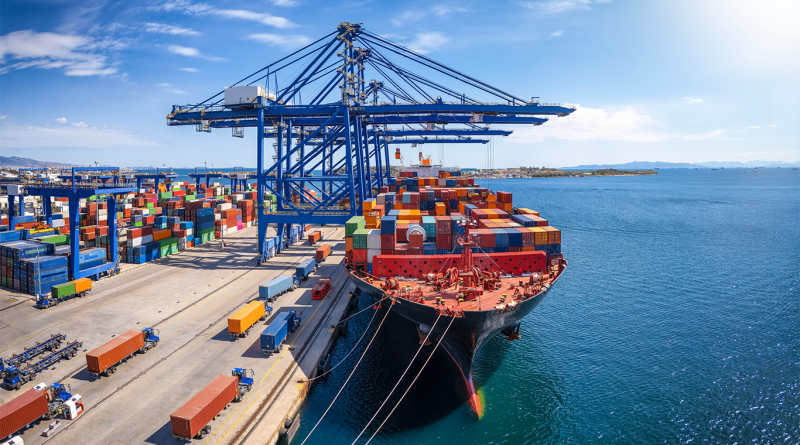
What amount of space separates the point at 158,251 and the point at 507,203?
3795 centimetres

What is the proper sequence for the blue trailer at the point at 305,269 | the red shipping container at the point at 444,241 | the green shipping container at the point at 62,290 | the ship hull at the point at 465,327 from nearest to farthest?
→ the ship hull at the point at 465,327
the red shipping container at the point at 444,241
the green shipping container at the point at 62,290
the blue trailer at the point at 305,269

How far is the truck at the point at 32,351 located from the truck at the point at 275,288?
11759 millimetres

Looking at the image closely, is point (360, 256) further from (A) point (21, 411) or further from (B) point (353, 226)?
(A) point (21, 411)

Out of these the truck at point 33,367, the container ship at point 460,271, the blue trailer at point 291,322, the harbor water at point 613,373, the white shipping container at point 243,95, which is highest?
the white shipping container at point 243,95

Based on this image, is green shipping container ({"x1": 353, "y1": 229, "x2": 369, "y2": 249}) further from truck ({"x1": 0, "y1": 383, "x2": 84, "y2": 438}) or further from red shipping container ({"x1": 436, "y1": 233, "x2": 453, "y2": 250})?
truck ({"x1": 0, "y1": 383, "x2": 84, "y2": 438})

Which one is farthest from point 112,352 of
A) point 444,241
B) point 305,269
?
point 444,241

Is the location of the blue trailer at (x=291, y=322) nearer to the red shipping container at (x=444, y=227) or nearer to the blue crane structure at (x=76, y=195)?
the red shipping container at (x=444, y=227)

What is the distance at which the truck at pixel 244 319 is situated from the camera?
24.5 meters

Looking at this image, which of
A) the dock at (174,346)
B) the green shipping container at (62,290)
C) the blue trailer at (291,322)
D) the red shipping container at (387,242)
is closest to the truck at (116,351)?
the dock at (174,346)

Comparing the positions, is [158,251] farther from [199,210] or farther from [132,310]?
[132,310]

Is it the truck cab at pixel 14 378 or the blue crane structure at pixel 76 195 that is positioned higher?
the blue crane structure at pixel 76 195

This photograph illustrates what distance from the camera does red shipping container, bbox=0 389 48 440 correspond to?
15586mm

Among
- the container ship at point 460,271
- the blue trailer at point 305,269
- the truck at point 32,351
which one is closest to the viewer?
the container ship at point 460,271

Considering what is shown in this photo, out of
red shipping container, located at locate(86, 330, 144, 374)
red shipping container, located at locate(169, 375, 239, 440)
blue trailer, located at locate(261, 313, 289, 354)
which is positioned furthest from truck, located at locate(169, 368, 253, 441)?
red shipping container, located at locate(86, 330, 144, 374)
